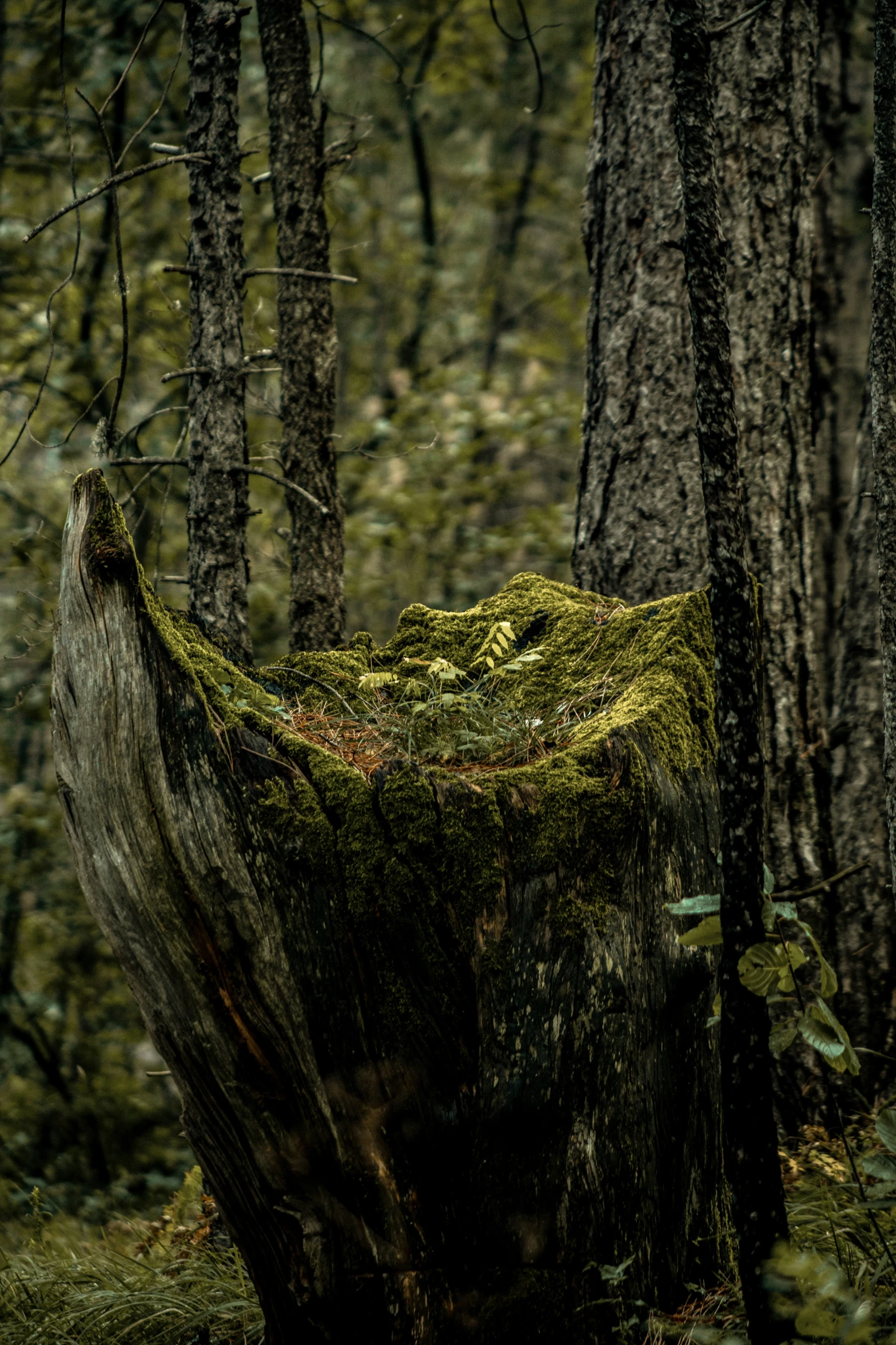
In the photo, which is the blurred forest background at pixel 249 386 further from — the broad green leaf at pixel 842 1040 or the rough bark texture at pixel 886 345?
the broad green leaf at pixel 842 1040

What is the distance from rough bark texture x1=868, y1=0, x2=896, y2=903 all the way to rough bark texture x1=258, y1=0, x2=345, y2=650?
2643 mm

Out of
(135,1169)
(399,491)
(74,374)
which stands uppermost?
(74,374)

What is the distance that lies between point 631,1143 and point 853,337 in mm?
5019

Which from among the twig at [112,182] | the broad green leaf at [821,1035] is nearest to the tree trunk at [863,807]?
the broad green leaf at [821,1035]

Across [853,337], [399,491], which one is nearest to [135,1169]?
[399,491]

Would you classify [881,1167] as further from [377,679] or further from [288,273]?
[288,273]

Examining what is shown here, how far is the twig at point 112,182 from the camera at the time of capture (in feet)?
9.94

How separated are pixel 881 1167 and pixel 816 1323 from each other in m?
0.50

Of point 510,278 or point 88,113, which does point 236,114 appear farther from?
point 510,278

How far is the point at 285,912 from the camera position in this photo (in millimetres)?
2367

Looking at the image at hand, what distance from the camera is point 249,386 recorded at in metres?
6.10

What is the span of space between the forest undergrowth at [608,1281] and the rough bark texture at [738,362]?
1250 millimetres

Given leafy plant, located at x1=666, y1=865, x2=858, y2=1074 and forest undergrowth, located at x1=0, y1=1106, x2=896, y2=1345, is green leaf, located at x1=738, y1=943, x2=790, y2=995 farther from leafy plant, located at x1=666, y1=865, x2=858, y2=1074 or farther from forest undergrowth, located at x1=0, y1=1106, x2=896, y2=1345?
forest undergrowth, located at x1=0, y1=1106, x2=896, y2=1345

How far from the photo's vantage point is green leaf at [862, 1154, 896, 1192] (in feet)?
7.00
